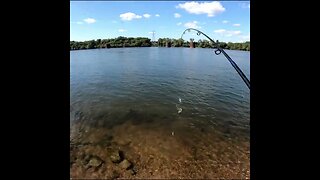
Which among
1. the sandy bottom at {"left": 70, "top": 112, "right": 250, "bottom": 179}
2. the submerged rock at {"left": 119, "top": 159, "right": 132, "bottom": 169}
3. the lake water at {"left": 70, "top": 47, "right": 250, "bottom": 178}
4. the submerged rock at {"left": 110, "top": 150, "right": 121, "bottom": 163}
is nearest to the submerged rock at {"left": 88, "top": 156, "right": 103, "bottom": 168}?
the sandy bottom at {"left": 70, "top": 112, "right": 250, "bottom": 179}

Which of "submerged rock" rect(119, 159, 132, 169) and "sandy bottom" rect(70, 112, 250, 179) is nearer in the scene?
"sandy bottom" rect(70, 112, 250, 179)

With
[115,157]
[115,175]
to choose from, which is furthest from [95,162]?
[115,175]

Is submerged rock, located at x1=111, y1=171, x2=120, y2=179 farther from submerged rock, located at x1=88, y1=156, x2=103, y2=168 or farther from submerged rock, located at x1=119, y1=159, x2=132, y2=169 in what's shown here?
submerged rock, located at x1=88, y1=156, x2=103, y2=168

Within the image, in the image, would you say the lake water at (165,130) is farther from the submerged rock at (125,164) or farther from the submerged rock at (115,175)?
the submerged rock at (125,164)

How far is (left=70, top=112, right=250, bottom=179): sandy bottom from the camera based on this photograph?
13.3 meters

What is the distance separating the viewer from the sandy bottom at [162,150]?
13.3 m

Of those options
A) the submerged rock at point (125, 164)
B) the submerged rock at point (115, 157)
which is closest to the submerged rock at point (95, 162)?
the submerged rock at point (115, 157)

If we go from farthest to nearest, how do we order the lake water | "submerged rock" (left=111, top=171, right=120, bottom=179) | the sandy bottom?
the lake water < the sandy bottom < "submerged rock" (left=111, top=171, right=120, bottom=179)
